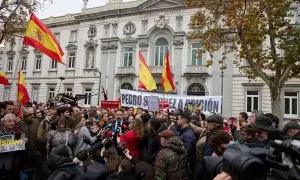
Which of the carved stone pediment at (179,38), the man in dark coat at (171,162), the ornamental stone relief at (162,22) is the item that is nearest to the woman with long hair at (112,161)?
the man in dark coat at (171,162)

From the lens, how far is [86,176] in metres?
3.55

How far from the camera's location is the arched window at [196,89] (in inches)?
928

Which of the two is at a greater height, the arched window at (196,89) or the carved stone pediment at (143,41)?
the carved stone pediment at (143,41)

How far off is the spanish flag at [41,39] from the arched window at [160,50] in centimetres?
1804

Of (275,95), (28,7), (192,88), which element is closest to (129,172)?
(275,95)

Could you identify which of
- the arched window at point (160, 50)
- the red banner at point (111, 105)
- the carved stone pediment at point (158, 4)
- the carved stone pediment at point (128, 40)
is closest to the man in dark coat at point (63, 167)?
the red banner at point (111, 105)

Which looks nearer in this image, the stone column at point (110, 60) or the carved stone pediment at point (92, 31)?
the stone column at point (110, 60)

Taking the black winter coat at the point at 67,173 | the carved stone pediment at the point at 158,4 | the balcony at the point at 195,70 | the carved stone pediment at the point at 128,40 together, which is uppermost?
the carved stone pediment at the point at 158,4

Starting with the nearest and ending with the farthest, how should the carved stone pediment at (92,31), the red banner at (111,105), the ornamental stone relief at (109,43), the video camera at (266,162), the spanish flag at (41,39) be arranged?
the video camera at (266,162) < the spanish flag at (41,39) < the red banner at (111,105) < the ornamental stone relief at (109,43) < the carved stone pediment at (92,31)

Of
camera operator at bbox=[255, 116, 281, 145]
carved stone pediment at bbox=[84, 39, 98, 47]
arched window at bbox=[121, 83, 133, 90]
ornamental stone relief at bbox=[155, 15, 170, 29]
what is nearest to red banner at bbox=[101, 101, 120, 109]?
camera operator at bbox=[255, 116, 281, 145]

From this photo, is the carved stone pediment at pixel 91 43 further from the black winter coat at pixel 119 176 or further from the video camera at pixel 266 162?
the video camera at pixel 266 162

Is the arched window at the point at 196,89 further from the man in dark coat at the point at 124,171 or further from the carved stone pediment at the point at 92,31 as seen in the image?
the man in dark coat at the point at 124,171

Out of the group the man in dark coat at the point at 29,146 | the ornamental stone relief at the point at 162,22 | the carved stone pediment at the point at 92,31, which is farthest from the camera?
the carved stone pediment at the point at 92,31

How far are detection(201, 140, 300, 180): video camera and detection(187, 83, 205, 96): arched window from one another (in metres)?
22.2
